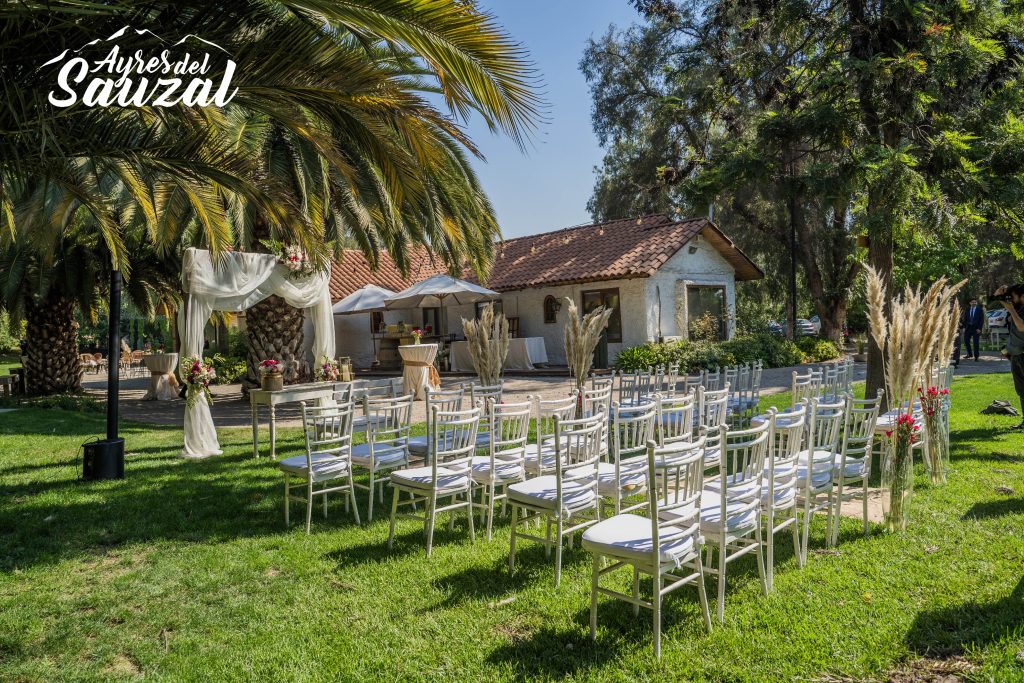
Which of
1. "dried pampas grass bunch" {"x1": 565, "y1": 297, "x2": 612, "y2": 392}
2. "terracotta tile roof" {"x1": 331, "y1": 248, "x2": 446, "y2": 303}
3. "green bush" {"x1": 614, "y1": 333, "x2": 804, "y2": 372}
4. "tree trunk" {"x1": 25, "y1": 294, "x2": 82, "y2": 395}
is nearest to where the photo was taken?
"dried pampas grass bunch" {"x1": 565, "y1": 297, "x2": 612, "y2": 392}

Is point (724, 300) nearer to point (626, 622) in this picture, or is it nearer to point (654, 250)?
point (654, 250)

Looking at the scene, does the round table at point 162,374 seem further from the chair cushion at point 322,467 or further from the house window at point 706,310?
the house window at point 706,310

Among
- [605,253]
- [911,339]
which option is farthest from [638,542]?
[605,253]

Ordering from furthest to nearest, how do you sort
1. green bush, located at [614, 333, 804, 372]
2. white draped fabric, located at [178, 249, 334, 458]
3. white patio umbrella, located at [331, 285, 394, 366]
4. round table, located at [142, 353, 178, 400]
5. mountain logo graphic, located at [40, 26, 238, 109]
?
1. white patio umbrella, located at [331, 285, 394, 366]
2. green bush, located at [614, 333, 804, 372]
3. round table, located at [142, 353, 178, 400]
4. white draped fabric, located at [178, 249, 334, 458]
5. mountain logo graphic, located at [40, 26, 238, 109]

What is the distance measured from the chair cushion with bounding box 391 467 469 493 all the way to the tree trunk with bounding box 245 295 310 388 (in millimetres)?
9512

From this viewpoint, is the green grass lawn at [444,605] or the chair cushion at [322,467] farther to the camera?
the chair cushion at [322,467]

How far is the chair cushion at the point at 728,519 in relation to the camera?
11.8 ft

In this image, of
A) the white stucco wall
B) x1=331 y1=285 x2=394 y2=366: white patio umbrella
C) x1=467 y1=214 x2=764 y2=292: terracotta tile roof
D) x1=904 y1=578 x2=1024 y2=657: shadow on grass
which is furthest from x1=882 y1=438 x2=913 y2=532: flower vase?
x1=331 y1=285 x2=394 y2=366: white patio umbrella

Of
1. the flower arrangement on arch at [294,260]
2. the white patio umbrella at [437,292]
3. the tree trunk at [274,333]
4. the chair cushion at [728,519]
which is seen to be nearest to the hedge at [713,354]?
the white patio umbrella at [437,292]

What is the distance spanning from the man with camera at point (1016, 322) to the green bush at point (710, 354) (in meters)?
8.56

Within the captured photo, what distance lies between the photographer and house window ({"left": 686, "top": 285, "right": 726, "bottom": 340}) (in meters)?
19.8

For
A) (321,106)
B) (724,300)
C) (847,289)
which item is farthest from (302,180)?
(847,289)

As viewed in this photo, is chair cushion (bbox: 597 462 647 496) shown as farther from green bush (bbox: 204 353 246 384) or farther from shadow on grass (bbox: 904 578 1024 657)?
green bush (bbox: 204 353 246 384)

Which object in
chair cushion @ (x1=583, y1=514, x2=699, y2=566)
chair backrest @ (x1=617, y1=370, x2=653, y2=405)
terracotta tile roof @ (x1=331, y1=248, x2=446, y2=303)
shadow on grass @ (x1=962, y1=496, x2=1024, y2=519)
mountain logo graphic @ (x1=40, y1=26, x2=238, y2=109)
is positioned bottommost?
shadow on grass @ (x1=962, y1=496, x2=1024, y2=519)
